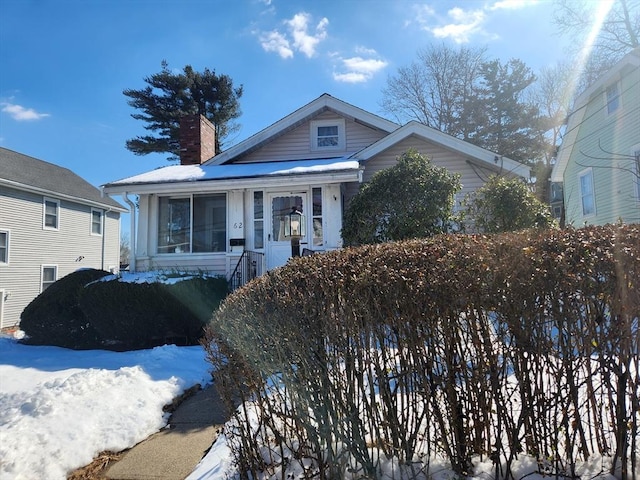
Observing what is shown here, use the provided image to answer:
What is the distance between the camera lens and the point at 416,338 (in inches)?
81.0

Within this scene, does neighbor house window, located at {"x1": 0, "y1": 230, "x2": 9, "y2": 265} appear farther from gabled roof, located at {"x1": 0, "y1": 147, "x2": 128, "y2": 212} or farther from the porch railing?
the porch railing

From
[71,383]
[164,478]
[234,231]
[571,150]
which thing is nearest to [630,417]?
[164,478]

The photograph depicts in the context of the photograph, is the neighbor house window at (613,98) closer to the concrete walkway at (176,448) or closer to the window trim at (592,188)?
the window trim at (592,188)

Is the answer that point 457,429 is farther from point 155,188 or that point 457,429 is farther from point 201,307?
point 155,188

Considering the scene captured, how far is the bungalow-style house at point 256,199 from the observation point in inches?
399

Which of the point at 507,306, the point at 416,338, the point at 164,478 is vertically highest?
the point at 507,306

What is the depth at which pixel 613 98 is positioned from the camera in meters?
12.9

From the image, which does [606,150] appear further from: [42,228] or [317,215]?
[42,228]

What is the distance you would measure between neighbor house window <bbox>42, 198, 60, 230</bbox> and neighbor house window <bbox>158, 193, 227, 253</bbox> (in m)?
10.4

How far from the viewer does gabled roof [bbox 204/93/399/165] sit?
12484 mm

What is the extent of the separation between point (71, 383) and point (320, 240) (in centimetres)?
641

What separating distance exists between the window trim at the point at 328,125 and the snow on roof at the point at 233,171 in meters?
1.06

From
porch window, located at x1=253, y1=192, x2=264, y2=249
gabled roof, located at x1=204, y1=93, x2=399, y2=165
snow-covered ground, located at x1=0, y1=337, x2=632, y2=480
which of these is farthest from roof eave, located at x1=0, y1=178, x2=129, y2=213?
snow-covered ground, located at x1=0, y1=337, x2=632, y2=480

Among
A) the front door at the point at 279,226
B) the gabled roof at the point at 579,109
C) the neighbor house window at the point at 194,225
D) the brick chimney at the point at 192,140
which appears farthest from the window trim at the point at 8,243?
the gabled roof at the point at 579,109
